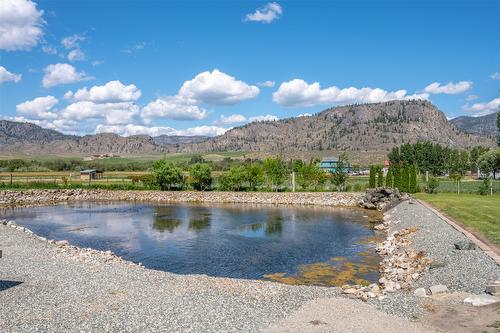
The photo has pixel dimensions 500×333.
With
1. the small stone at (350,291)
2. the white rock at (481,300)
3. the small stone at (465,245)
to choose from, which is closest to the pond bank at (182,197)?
the small stone at (465,245)

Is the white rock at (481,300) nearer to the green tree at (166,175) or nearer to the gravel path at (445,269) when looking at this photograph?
the gravel path at (445,269)

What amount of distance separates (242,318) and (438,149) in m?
120

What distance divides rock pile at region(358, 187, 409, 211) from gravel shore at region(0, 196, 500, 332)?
3094cm

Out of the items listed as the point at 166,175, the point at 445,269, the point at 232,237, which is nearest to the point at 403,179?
the point at 232,237

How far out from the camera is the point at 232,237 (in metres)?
34.3

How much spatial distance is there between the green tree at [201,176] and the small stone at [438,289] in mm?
56952

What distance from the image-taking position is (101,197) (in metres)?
71.3

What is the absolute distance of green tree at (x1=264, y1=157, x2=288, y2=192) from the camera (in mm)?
70312

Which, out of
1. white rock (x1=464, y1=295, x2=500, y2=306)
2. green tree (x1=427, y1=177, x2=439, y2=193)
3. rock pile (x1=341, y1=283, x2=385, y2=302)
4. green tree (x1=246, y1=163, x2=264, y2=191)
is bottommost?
rock pile (x1=341, y1=283, x2=385, y2=302)

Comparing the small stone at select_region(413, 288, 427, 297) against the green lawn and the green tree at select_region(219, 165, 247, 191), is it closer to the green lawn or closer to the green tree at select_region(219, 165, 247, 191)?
the green lawn

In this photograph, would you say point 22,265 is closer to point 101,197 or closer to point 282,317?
point 282,317

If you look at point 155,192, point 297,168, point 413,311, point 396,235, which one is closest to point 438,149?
point 297,168

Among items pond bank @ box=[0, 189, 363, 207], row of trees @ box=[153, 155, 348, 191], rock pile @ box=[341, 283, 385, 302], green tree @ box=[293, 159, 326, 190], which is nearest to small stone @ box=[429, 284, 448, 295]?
rock pile @ box=[341, 283, 385, 302]

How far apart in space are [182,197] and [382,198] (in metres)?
30.7
